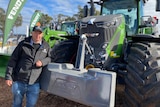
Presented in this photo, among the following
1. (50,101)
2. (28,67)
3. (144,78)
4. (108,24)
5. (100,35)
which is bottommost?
(50,101)

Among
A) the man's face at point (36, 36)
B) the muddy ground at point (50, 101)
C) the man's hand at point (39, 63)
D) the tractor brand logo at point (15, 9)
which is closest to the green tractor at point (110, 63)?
the man's hand at point (39, 63)

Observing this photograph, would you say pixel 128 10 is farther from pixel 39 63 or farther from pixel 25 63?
pixel 25 63

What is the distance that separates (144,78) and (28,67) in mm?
1747

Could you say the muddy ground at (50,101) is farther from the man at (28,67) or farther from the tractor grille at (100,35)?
the man at (28,67)

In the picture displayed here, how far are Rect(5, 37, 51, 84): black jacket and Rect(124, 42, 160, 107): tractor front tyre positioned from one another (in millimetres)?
1356

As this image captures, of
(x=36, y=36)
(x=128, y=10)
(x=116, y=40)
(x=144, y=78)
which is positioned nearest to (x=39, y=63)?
(x=36, y=36)

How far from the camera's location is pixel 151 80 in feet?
10.6

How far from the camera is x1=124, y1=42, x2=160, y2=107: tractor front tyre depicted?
10.5 feet

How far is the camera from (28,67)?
3.59 meters

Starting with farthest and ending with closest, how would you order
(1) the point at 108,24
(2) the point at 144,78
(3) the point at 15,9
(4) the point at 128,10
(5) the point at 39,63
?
(3) the point at 15,9 < (4) the point at 128,10 < (1) the point at 108,24 < (5) the point at 39,63 < (2) the point at 144,78

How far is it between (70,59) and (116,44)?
1321 millimetres

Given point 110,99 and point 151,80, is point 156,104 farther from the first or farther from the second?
point 110,99

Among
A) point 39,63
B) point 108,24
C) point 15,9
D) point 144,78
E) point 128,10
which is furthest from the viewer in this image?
point 15,9

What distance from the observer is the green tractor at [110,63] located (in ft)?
9.77
